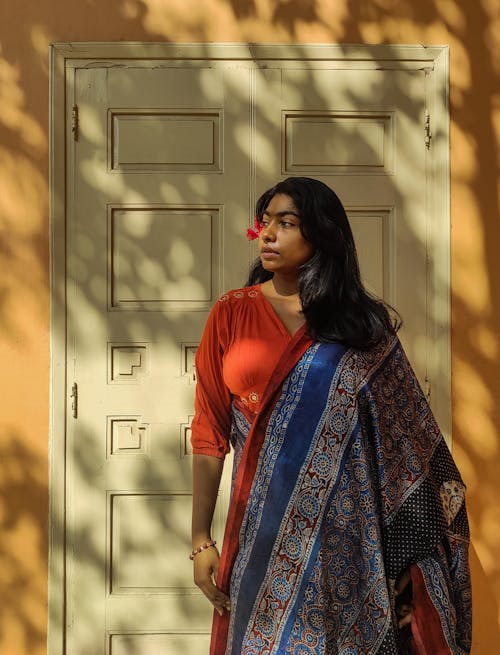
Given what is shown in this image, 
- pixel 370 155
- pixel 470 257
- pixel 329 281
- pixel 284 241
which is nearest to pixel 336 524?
pixel 329 281

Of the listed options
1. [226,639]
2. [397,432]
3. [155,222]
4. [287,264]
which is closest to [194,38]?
[155,222]

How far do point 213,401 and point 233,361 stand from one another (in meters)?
0.13

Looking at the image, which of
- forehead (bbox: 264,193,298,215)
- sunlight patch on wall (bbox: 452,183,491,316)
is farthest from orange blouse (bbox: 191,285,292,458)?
sunlight patch on wall (bbox: 452,183,491,316)

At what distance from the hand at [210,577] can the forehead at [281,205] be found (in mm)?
888

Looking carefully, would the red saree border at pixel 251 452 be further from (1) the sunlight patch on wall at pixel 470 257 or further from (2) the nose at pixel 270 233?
(1) the sunlight patch on wall at pixel 470 257

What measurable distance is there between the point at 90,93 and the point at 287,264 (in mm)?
1583

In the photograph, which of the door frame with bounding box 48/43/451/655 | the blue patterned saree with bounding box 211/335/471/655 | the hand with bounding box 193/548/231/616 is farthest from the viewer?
the door frame with bounding box 48/43/451/655

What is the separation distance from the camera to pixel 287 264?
2137mm

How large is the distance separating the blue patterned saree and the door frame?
1282 millimetres

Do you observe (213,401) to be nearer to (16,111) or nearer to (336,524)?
(336,524)

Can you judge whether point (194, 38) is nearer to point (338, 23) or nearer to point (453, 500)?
point (338, 23)

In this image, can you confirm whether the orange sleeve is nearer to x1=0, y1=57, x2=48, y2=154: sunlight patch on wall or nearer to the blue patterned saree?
the blue patterned saree

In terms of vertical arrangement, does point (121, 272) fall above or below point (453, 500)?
above

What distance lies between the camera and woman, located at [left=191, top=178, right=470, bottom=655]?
2.00 m
